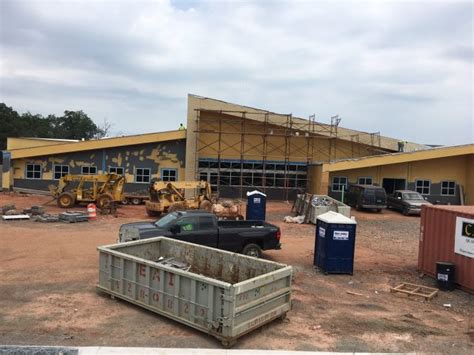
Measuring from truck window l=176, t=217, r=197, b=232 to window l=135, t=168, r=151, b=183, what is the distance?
76.9 feet

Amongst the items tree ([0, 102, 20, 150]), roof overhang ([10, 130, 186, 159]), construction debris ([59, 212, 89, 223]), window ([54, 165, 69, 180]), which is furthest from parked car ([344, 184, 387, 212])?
tree ([0, 102, 20, 150])

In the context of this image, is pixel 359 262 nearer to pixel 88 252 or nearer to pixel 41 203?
pixel 88 252

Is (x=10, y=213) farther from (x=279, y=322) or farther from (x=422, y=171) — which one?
(x=422, y=171)

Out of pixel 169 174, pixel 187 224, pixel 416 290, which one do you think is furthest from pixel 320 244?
pixel 169 174

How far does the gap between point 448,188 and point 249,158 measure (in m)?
17.1

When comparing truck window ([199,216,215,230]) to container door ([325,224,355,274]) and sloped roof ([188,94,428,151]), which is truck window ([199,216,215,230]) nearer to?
container door ([325,224,355,274])

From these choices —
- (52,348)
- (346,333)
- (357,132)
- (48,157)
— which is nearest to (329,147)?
(357,132)

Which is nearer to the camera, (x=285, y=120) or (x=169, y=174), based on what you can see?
(x=169, y=174)

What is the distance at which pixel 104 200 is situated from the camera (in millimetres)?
28453

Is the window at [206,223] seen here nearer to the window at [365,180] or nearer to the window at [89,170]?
the window at [89,170]

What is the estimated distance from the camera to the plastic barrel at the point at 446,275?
493 inches

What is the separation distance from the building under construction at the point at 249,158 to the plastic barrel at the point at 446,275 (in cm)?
2285

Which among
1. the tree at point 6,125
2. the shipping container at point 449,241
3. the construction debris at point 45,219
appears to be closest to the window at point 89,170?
the construction debris at point 45,219

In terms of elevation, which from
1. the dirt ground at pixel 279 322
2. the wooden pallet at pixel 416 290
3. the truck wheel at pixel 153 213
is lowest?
the dirt ground at pixel 279 322
